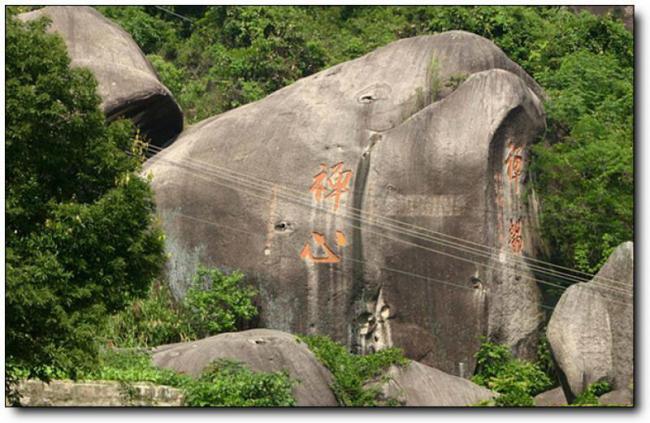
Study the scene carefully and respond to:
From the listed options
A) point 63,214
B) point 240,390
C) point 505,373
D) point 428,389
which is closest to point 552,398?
point 505,373

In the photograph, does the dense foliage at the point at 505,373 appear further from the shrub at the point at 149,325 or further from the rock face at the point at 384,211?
the shrub at the point at 149,325

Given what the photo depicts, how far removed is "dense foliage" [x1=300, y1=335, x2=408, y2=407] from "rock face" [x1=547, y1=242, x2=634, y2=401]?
1829mm

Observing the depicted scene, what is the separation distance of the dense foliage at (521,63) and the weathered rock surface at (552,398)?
202 cm

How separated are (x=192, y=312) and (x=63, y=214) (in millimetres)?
6838

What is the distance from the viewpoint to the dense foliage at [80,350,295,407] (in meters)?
15.5

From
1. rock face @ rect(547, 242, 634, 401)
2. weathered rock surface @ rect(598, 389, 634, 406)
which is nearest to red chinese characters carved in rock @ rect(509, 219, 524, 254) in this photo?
rock face @ rect(547, 242, 634, 401)

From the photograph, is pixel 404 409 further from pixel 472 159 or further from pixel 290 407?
pixel 472 159

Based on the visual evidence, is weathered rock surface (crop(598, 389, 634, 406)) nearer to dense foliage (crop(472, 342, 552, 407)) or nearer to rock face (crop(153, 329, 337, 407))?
dense foliage (crop(472, 342, 552, 407))

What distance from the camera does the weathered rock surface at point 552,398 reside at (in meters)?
17.6

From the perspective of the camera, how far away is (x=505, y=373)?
1858 cm

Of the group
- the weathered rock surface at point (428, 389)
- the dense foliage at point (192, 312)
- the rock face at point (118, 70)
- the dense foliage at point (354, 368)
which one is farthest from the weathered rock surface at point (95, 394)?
the rock face at point (118, 70)

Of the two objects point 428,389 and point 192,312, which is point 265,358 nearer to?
point 428,389

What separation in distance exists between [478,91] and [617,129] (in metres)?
2.45

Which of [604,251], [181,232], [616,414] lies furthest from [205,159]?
[616,414]
